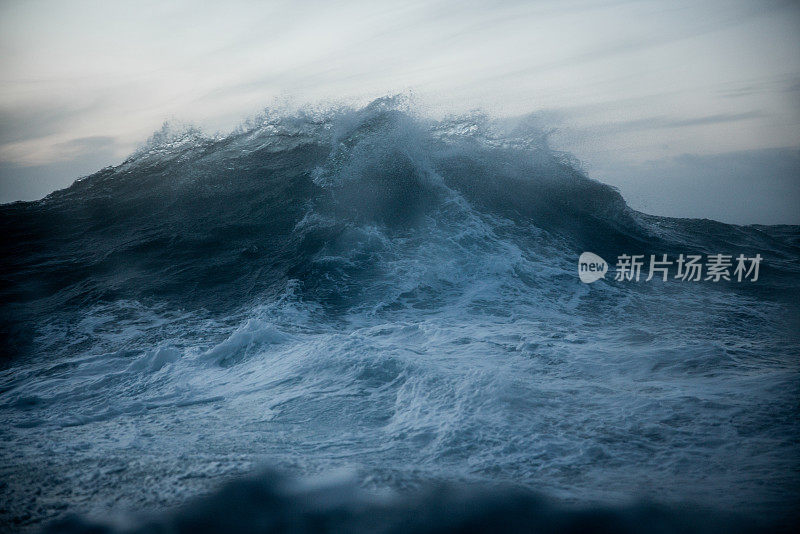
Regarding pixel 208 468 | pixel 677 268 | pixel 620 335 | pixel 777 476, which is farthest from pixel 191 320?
pixel 677 268

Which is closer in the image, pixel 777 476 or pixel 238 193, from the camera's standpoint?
pixel 777 476

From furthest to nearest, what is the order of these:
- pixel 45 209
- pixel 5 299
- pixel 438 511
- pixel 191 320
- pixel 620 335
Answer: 1. pixel 45 209
2. pixel 5 299
3. pixel 191 320
4. pixel 620 335
5. pixel 438 511

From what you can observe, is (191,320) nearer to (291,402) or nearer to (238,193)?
(291,402)

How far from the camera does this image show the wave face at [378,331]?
291cm

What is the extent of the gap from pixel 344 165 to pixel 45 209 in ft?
22.2

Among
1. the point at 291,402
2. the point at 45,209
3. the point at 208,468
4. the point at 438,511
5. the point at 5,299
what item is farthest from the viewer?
the point at 45,209

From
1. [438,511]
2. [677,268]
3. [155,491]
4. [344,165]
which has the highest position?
[344,165]

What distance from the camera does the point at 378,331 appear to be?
219 inches

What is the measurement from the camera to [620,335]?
207 inches

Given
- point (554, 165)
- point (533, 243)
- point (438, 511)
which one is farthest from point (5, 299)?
point (554, 165)

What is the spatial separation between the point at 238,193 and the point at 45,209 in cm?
458

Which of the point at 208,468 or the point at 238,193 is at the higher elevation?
the point at 238,193

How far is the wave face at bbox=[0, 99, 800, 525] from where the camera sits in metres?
2.91

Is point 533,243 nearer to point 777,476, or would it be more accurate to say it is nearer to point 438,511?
point 777,476
